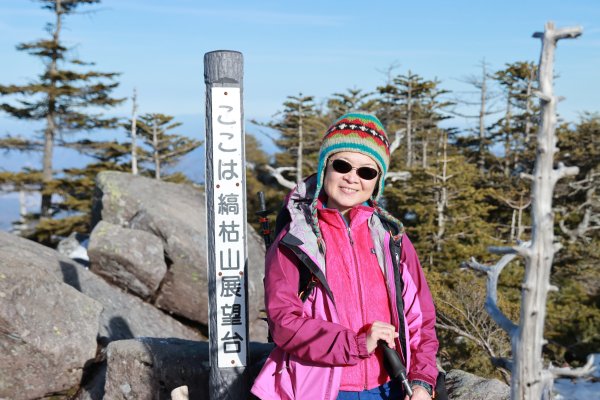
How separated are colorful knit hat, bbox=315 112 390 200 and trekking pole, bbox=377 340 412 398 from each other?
895 millimetres

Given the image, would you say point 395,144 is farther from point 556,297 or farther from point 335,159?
point 335,159

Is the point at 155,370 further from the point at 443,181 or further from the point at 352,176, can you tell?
the point at 443,181

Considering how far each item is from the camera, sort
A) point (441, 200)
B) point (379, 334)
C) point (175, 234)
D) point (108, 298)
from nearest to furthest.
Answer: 1. point (379, 334)
2. point (108, 298)
3. point (175, 234)
4. point (441, 200)

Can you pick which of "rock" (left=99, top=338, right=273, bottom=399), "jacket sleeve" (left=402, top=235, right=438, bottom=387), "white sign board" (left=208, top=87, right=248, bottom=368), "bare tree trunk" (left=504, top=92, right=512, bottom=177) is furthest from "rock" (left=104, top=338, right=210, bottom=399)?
"bare tree trunk" (left=504, top=92, right=512, bottom=177)

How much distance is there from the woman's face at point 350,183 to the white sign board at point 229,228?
140cm

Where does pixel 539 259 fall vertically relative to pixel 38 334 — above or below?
above

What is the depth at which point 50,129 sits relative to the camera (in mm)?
25234

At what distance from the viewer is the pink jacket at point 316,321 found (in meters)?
2.81

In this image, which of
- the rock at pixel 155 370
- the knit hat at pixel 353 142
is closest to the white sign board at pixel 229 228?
the rock at pixel 155 370

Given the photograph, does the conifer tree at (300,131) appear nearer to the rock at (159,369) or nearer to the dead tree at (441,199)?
the dead tree at (441,199)

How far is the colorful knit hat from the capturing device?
303 cm

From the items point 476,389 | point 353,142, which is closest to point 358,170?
point 353,142

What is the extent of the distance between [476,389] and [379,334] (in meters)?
2.19

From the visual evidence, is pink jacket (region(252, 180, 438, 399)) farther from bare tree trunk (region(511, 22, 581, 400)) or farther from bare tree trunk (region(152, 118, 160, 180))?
bare tree trunk (region(152, 118, 160, 180))
